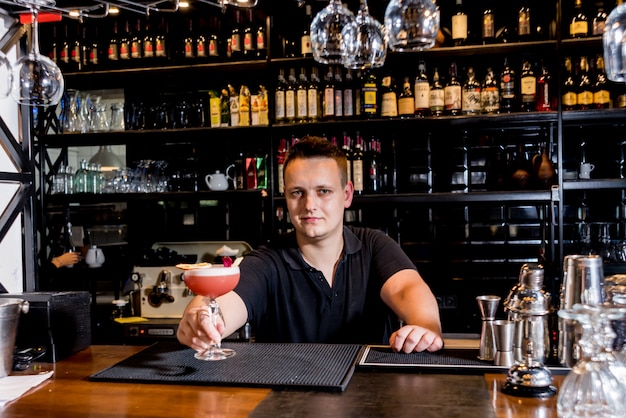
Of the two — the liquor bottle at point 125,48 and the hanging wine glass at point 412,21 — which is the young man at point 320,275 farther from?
the liquor bottle at point 125,48

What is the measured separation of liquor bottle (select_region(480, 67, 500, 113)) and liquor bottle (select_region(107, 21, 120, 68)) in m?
2.21

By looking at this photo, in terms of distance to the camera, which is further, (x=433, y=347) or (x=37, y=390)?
(x=433, y=347)

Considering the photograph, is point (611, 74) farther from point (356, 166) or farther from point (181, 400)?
point (356, 166)

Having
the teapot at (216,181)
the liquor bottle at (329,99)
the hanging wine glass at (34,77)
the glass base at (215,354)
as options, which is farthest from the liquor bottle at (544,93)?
the hanging wine glass at (34,77)

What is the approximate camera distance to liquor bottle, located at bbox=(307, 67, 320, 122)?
3549 millimetres

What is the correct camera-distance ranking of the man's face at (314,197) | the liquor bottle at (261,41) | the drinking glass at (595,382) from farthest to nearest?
the liquor bottle at (261,41) < the man's face at (314,197) < the drinking glass at (595,382)

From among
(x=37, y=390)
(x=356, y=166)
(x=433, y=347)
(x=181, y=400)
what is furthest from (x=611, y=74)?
(x=356, y=166)

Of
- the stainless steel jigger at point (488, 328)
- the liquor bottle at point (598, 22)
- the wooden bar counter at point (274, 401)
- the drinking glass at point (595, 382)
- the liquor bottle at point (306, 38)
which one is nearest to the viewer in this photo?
the drinking glass at point (595, 382)

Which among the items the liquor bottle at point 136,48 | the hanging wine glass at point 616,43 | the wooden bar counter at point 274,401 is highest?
→ the liquor bottle at point 136,48

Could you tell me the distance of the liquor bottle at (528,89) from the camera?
11.0 feet

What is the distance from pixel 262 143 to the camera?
13.1ft

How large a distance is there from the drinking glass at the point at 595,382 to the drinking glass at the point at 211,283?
813 millimetres

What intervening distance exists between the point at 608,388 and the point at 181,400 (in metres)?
0.79

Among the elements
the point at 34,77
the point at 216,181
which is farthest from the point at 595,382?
the point at 216,181
